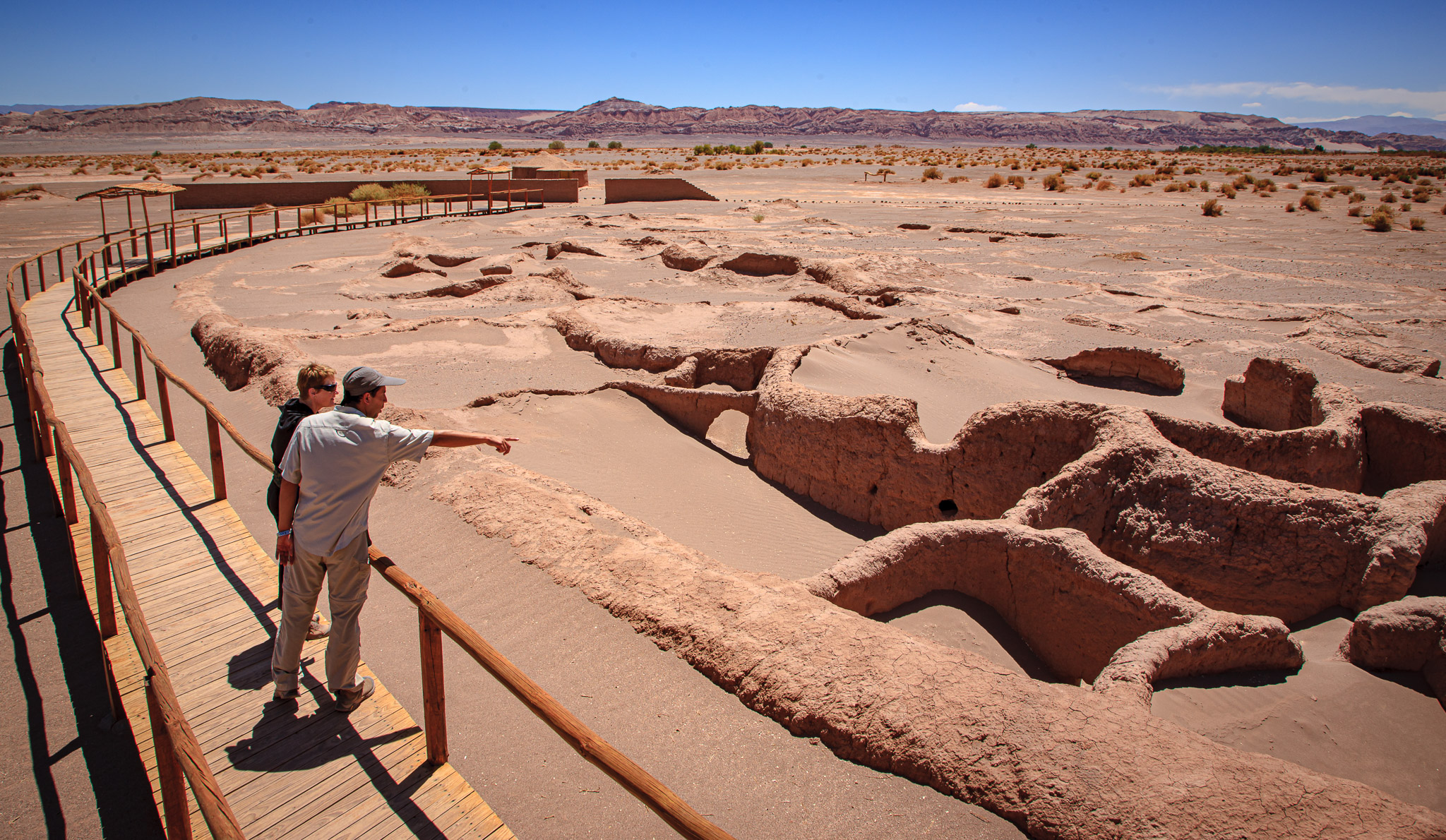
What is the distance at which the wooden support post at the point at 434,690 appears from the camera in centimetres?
346

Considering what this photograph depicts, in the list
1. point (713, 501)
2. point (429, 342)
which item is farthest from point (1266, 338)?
point (429, 342)

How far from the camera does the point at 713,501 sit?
30.2 ft

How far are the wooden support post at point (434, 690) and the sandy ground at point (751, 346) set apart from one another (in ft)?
1.49

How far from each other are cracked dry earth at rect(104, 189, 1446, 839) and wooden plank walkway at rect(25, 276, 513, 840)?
1.78ft

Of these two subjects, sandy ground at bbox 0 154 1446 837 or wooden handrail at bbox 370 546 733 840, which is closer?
wooden handrail at bbox 370 546 733 840

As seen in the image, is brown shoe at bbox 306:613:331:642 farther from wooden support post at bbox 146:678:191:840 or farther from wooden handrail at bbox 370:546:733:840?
wooden support post at bbox 146:678:191:840

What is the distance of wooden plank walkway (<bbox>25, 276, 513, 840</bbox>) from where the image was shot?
3.38 m

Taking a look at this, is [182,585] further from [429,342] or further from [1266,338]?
[1266,338]

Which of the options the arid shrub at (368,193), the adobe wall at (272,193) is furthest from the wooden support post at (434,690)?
the arid shrub at (368,193)

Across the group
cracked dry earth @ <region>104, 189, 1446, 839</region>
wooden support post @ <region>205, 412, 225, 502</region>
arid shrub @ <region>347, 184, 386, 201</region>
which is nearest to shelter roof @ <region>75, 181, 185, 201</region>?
cracked dry earth @ <region>104, 189, 1446, 839</region>

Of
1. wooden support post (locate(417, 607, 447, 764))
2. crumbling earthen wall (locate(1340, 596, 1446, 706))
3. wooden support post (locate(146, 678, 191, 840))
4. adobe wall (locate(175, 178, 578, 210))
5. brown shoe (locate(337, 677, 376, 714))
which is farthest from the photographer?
adobe wall (locate(175, 178, 578, 210))

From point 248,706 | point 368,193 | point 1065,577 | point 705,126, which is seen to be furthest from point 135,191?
point 705,126

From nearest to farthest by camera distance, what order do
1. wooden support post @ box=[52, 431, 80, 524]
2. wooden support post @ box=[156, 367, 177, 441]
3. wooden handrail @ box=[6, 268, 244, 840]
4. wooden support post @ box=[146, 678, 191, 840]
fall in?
wooden handrail @ box=[6, 268, 244, 840], wooden support post @ box=[146, 678, 191, 840], wooden support post @ box=[52, 431, 80, 524], wooden support post @ box=[156, 367, 177, 441]

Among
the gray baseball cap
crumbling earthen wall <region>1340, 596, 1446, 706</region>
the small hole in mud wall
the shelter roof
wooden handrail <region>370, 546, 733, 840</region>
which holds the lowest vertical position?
the small hole in mud wall
